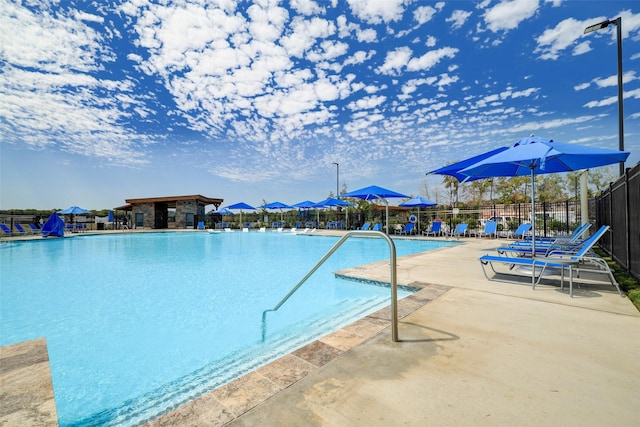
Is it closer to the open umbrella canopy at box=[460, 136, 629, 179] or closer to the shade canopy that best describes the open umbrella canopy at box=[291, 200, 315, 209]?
the shade canopy

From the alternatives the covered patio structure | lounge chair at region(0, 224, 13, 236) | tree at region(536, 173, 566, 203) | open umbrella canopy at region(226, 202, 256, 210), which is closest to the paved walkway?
open umbrella canopy at region(226, 202, 256, 210)

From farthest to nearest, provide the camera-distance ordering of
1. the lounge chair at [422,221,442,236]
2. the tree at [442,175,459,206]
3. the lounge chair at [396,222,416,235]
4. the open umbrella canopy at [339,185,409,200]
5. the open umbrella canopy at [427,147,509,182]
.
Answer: the tree at [442,175,459,206]
the lounge chair at [396,222,416,235]
the lounge chair at [422,221,442,236]
the open umbrella canopy at [339,185,409,200]
the open umbrella canopy at [427,147,509,182]

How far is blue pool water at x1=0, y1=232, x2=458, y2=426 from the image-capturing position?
243 centimetres

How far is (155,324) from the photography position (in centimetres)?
399

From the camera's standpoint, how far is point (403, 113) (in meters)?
15.8

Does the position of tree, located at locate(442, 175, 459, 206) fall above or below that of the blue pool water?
above

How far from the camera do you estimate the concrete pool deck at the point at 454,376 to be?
1.45 m

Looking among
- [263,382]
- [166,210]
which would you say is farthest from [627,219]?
[166,210]

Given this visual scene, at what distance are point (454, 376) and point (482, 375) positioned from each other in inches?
7.6

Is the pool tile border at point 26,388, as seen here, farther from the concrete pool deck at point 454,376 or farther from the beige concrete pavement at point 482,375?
A: the beige concrete pavement at point 482,375

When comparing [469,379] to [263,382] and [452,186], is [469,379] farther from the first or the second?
[452,186]

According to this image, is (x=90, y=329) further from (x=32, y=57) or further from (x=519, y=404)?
(x=32, y=57)

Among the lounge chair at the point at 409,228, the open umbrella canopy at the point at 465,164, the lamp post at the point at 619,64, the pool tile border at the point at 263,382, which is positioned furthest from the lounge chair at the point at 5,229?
the lamp post at the point at 619,64

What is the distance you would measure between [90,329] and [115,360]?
1268mm
